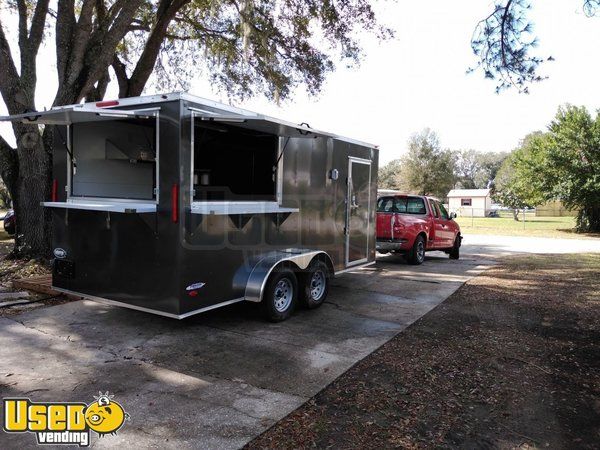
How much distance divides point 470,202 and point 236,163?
61418mm

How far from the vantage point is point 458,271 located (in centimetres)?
1087

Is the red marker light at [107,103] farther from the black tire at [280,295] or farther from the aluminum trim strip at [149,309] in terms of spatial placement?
the black tire at [280,295]

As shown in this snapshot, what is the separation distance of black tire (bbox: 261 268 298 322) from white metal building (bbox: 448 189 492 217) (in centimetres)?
5551

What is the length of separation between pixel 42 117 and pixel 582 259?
45.2 ft

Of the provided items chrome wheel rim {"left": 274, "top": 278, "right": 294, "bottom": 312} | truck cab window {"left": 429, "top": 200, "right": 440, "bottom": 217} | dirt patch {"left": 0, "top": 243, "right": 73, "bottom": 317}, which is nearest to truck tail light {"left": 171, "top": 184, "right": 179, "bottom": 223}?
chrome wheel rim {"left": 274, "top": 278, "right": 294, "bottom": 312}

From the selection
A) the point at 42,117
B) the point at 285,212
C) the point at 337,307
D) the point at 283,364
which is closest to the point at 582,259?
the point at 337,307

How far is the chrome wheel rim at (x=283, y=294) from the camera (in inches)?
235

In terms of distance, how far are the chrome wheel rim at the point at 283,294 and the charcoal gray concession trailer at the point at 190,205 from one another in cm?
2

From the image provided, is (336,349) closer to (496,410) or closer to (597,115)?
(496,410)

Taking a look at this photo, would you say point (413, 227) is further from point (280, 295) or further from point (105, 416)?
point (105, 416)

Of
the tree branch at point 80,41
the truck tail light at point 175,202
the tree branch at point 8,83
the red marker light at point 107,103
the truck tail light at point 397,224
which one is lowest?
the truck tail light at point 397,224

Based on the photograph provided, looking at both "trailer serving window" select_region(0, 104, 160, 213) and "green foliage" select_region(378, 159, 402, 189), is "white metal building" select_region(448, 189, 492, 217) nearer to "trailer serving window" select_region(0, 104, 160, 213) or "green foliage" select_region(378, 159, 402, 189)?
"green foliage" select_region(378, 159, 402, 189)

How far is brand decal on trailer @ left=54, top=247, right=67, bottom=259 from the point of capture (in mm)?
5765

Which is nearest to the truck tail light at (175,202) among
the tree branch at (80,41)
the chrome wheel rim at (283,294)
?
the chrome wheel rim at (283,294)
